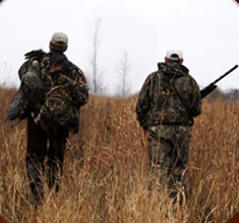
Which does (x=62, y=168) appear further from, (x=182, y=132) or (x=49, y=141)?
(x=182, y=132)

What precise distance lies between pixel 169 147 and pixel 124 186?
0.85 metres

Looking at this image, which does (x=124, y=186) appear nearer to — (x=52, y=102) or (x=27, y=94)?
(x=52, y=102)

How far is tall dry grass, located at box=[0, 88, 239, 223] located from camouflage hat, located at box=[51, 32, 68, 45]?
863 mm

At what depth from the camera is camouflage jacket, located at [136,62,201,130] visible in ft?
11.4

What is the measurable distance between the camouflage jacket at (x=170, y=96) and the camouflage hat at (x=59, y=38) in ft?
2.79

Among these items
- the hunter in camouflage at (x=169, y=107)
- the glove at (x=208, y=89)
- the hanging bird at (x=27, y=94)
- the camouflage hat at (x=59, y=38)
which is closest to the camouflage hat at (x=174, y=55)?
the hunter in camouflage at (x=169, y=107)

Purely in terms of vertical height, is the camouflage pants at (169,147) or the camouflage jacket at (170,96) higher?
the camouflage jacket at (170,96)

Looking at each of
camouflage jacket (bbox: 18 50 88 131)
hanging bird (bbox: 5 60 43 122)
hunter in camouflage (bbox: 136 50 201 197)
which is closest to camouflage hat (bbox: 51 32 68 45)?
camouflage jacket (bbox: 18 50 88 131)

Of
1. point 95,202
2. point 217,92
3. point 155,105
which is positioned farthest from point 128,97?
point 95,202

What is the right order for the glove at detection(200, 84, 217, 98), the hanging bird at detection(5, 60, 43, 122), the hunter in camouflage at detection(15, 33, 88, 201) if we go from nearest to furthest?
the hanging bird at detection(5, 60, 43, 122) < the hunter in camouflage at detection(15, 33, 88, 201) < the glove at detection(200, 84, 217, 98)

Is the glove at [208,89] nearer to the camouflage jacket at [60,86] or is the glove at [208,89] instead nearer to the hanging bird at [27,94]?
the camouflage jacket at [60,86]

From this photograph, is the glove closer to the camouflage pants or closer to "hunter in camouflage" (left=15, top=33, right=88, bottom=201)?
the camouflage pants

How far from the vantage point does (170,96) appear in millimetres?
3504

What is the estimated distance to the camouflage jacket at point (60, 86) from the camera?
3.20 metres
